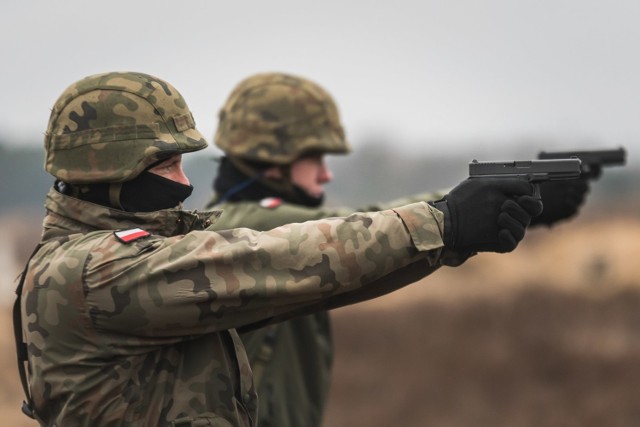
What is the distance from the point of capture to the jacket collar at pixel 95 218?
3.53 metres

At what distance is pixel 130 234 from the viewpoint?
338 cm

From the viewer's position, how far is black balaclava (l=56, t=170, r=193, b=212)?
3572 mm

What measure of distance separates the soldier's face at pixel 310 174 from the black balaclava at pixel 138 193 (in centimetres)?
230

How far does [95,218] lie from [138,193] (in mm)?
162

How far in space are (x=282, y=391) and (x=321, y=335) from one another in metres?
0.39

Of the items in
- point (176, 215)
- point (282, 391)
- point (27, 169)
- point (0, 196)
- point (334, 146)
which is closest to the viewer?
point (176, 215)

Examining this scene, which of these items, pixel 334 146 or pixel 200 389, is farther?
pixel 334 146

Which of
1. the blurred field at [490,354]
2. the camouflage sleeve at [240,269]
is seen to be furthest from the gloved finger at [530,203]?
the blurred field at [490,354]

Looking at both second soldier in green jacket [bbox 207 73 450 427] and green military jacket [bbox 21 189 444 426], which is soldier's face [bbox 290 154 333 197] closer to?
second soldier in green jacket [bbox 207 73 450 427]

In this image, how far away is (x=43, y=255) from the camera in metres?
3.47

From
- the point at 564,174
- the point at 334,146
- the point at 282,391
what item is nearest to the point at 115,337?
the point at 564,174

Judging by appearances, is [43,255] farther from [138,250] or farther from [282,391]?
[282,391]

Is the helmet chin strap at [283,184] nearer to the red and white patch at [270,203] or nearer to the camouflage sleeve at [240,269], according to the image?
the red and white patch at [270,203]

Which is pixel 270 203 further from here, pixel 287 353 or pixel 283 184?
pixel 287 353
